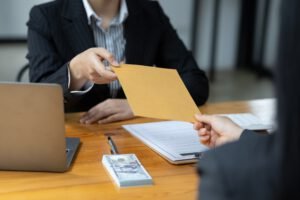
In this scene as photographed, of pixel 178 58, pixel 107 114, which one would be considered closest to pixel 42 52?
pixel 107 114

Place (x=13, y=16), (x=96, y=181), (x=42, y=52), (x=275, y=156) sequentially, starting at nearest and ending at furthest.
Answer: (x=275, y=156), (x=96, y=181), (x=42, y=52), (x=13, y=16)

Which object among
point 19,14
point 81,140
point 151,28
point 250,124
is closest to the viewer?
point 81,140

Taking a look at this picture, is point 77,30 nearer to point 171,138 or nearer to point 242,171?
point 171,138

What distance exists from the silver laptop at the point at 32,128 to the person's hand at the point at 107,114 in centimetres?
41

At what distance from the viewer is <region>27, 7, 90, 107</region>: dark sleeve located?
1.63 m

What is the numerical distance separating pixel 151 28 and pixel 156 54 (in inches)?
4.5

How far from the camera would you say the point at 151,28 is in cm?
189

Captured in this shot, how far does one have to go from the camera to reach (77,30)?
5.69 ft

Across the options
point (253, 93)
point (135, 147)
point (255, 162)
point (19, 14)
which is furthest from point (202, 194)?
point (253, 93)

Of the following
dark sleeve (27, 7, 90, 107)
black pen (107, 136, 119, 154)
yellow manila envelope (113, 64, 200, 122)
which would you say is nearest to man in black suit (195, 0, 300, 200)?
yellow manila envelope (113, 64, 200, 122)

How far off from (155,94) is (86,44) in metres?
0.68

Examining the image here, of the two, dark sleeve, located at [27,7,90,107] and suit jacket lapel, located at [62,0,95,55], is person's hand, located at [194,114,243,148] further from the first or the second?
suit jacket lapel, located at [62,0,95,55]

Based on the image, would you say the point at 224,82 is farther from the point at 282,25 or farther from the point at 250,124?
the point at 282,25

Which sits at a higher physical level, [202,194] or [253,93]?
[202,194]
